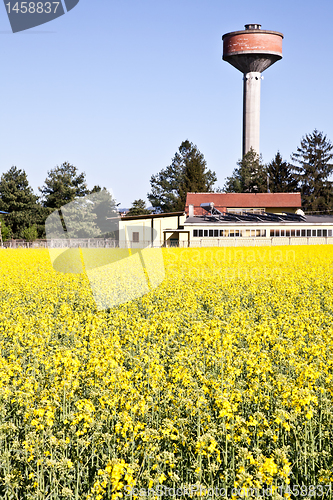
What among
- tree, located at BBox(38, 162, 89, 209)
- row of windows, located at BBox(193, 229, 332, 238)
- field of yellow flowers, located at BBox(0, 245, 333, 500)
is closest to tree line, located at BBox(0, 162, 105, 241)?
tree, located at BBox(38, 162, 89, 209)

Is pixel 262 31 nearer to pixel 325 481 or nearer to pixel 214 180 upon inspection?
pixel 214 180

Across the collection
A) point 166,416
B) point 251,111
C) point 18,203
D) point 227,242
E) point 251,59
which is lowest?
point 227,242

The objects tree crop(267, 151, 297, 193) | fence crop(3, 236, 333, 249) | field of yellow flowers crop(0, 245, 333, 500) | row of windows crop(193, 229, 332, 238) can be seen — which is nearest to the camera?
field of yellow flowers crop(0, 245, 333, 500)

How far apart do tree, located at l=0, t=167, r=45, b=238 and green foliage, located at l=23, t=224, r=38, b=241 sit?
206 cm

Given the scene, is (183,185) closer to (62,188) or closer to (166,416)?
(62,188)

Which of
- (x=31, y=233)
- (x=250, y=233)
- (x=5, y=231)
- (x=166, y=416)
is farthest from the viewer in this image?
(x=5, y=231)

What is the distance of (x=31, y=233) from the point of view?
59.9 meters

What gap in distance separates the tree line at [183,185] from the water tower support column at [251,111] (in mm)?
2799

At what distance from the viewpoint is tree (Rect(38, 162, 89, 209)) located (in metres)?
65.9

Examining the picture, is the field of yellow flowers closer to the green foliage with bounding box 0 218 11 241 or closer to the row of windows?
the row of windows

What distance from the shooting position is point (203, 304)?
11.8 metres

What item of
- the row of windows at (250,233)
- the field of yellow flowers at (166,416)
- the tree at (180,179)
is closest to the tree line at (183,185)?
the tree at (180,179)

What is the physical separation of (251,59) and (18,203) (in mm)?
46408

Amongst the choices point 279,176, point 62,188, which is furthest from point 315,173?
point 62,188
